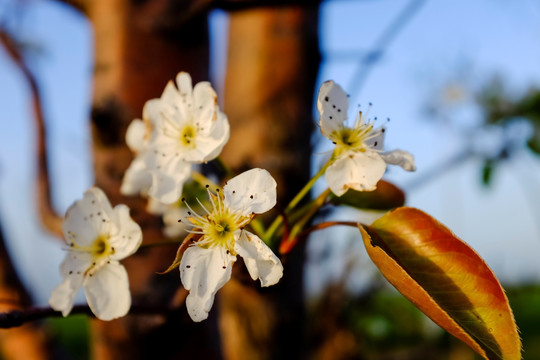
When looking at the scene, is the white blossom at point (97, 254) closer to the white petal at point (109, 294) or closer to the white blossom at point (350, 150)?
the white petal at point (109, 294)

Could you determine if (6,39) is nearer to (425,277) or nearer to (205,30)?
(205,30)

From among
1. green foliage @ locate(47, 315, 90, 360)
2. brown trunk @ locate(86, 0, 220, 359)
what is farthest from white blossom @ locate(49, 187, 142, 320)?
green foliage @ locate(47, 315, 90, 360)

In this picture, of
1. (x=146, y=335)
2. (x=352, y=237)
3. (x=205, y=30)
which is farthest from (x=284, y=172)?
(x=352, y=237)

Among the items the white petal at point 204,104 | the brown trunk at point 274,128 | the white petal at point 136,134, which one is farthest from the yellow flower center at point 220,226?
the brown trunk at point 274,128

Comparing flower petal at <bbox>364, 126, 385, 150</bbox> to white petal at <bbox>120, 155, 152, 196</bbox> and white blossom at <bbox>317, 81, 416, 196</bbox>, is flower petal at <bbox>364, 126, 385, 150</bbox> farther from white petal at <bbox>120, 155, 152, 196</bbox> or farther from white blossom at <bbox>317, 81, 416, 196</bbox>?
white petal at <bbox>120, 155, 152, 196</bbox>

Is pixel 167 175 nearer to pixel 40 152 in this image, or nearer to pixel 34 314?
pixel 34 314
